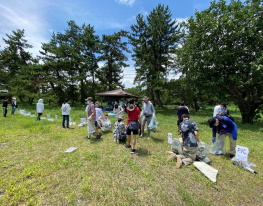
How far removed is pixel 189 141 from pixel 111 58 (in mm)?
20835

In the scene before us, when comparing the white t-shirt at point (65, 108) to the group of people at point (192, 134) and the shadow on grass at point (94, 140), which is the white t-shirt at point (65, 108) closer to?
the shadow on grass at point (94, 140)

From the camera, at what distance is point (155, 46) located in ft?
54.1

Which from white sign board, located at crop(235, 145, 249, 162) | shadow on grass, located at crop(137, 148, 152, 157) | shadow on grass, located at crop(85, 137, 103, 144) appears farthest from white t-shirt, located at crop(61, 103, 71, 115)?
white sign board, located at crop(235, 145, 249, 162)

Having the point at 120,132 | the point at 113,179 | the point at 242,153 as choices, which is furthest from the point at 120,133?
the point at 242,153

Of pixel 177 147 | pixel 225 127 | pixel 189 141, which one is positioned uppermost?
pixel 225 127

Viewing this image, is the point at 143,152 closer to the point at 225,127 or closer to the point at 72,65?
the point at 225,127

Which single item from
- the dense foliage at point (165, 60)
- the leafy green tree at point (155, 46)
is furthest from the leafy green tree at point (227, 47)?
the leafy green tree at point (155, 46)

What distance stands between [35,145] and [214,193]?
5.27 m

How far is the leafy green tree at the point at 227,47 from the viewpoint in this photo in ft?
27.6

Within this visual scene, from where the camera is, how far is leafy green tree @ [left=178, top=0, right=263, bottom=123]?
331 inches

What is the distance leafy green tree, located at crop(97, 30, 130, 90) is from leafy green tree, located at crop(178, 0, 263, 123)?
41.3 ft

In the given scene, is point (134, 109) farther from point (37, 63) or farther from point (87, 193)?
point (37, 63)

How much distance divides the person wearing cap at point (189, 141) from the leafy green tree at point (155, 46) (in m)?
11.9

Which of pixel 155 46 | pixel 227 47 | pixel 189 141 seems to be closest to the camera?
pixel 189 141
